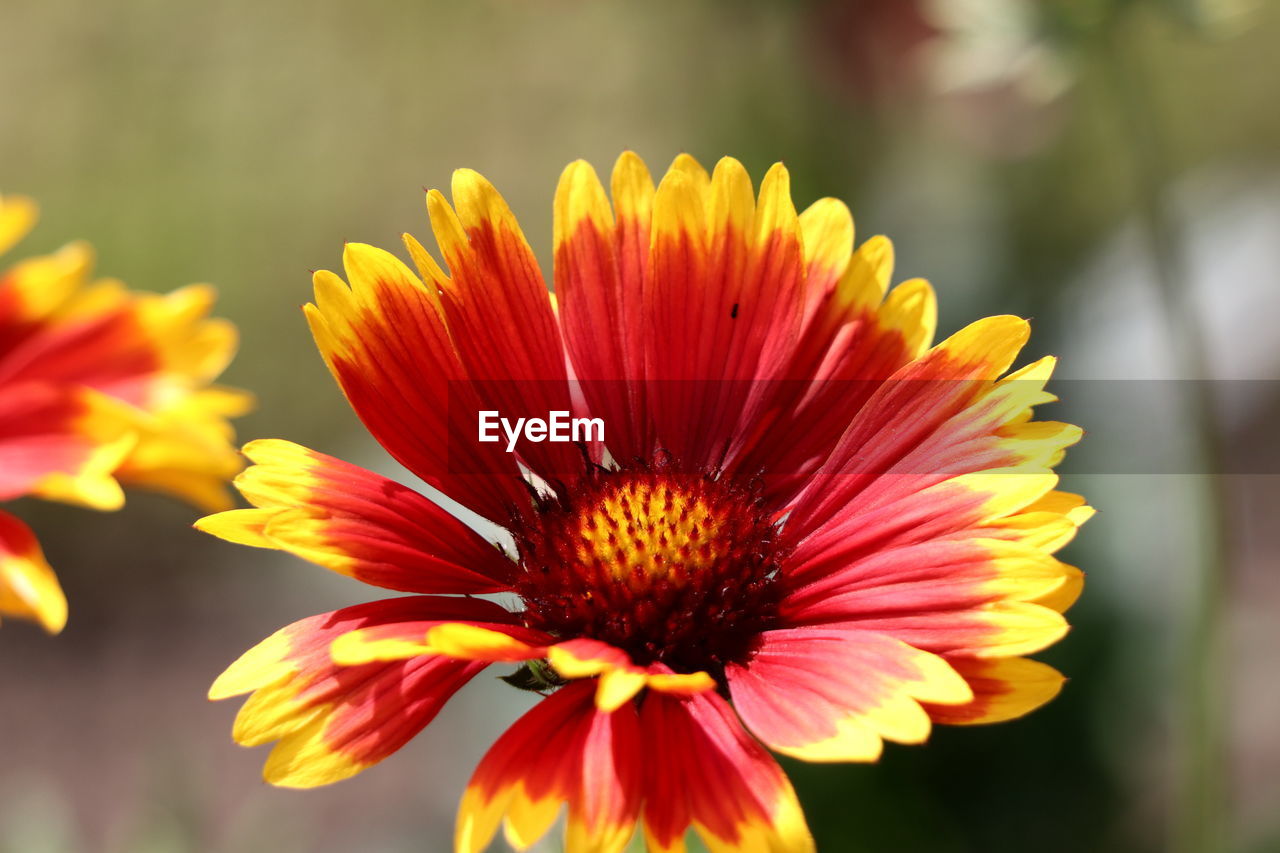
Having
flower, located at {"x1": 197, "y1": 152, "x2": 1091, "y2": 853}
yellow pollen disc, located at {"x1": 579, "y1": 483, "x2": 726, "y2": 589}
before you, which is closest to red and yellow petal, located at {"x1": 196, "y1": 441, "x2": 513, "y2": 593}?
flower, located at {"x1": 197, "y1": 152, "x2": 1091, "y2": 853}

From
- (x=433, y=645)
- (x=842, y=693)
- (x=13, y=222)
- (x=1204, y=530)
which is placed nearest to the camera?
(x=433, y=645)

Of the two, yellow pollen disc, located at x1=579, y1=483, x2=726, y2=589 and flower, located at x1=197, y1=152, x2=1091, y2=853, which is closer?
flower, located at x1=197, y1=152, x2=1091, y2=853

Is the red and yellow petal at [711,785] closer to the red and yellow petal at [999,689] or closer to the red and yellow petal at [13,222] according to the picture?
the red and yellow petal at [999,689]

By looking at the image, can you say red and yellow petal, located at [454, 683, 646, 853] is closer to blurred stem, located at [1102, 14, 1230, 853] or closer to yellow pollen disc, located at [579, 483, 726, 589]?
yellow pollen disc, located at [579, 483, 726, 589]

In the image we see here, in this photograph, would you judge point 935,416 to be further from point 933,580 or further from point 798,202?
point 798,202

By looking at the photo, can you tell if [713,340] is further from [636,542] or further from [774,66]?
[774,66]

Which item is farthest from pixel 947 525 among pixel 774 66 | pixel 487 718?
pixel 774 66

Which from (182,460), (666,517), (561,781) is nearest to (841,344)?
(666,517)

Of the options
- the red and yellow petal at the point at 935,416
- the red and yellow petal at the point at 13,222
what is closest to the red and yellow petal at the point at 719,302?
the red and yellow petal at the point at 935,416
